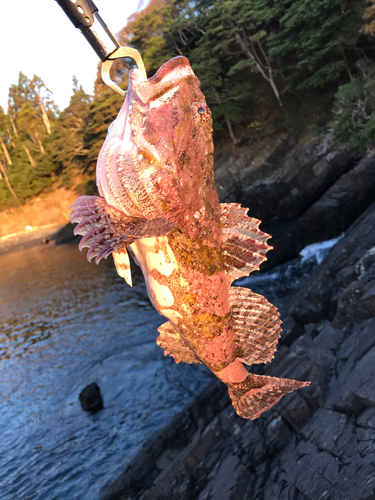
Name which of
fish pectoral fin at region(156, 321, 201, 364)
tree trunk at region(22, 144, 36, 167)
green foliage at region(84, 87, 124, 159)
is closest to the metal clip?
fish pectoral fin at region(156, 321, 201, 364)

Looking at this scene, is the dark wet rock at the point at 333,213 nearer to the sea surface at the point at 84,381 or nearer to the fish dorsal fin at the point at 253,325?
the sea surface at the point at 84,381

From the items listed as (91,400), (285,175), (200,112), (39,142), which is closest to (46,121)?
(39,142)

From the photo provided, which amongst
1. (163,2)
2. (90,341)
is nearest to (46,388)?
(90,341)

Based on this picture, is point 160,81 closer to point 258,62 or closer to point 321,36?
point 321,36

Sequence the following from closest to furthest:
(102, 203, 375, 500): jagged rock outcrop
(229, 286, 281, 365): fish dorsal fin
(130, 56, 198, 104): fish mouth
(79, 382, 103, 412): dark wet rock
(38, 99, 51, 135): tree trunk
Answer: (130, 56, 198, 104): fish mouth
(229, 286, 281, 365): fish dorsal fin
(102, 203, 375, 500): jagged rock outcrop
(79, 382, 103, 412): dark wet rock
(38, 99, 51, 135): tree trunk

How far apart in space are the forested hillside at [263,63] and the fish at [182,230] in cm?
1821

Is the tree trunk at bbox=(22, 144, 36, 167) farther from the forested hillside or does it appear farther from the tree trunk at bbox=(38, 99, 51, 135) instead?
the forested hillside

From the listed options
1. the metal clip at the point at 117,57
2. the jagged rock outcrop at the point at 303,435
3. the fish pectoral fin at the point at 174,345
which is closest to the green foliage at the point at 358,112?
the jagged rock outcrop at the point at 303,435

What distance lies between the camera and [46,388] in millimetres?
14125

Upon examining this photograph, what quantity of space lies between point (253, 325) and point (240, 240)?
543 mm

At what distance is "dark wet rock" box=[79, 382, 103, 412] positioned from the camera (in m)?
11.9

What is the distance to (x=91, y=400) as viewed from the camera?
39.0 feet

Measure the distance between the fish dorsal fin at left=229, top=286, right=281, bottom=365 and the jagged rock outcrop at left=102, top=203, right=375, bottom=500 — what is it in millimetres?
2781

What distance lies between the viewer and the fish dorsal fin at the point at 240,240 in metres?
2.08
